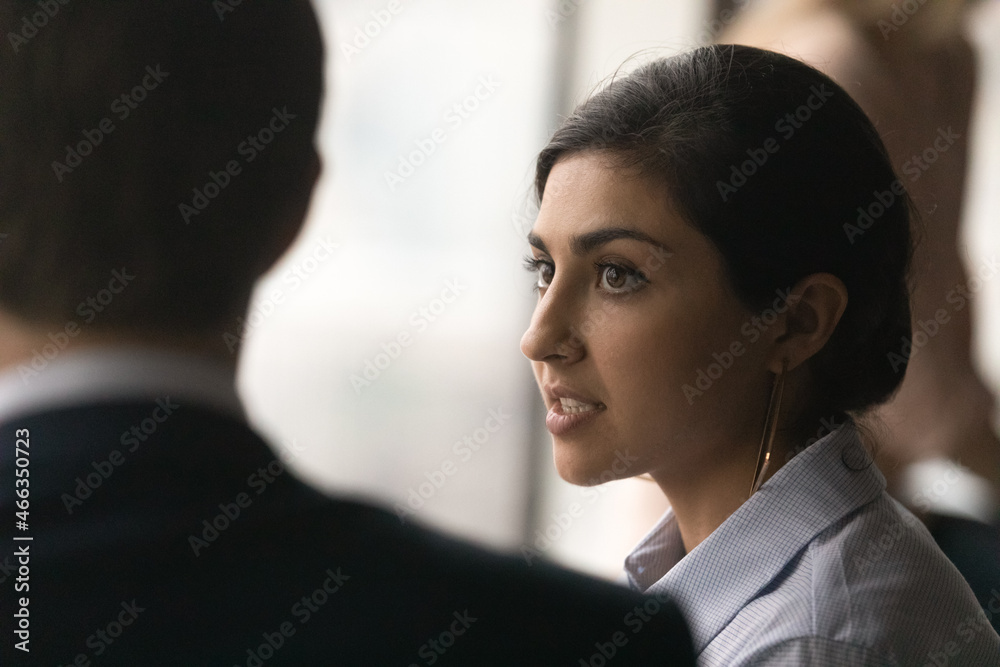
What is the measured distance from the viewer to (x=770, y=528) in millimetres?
773

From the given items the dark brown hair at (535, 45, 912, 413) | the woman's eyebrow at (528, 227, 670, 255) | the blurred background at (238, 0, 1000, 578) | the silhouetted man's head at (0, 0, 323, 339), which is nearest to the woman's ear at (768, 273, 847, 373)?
the dark brown hair at (535, 45, 912, 413)

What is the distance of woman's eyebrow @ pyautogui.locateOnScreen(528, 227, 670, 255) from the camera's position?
2.51ft

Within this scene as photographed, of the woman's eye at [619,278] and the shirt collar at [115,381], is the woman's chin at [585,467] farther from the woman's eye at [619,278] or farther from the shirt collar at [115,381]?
the shirt collar at [115,381]

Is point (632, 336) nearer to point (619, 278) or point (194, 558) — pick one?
point (619, 278)

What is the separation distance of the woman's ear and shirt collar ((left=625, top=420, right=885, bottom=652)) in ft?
0.28

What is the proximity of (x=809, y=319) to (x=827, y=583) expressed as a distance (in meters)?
0.24

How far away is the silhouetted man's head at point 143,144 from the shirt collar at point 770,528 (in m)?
0.47

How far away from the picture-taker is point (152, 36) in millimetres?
597

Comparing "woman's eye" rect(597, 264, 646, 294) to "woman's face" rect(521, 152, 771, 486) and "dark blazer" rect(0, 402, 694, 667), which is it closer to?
"woman's face" rect(521, 152, 771, 486)

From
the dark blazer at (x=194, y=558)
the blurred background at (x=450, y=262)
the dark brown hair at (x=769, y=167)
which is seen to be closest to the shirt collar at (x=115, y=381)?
the dark blazer at (x=194, y=558)

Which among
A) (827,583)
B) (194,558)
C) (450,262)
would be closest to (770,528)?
(827,583)

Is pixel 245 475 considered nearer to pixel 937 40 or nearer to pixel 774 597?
pixel 774 597

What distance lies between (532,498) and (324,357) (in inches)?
29.4

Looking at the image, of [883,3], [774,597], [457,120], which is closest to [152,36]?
[774,597]
